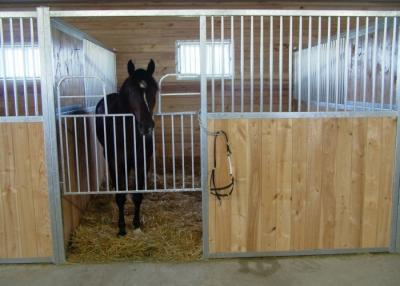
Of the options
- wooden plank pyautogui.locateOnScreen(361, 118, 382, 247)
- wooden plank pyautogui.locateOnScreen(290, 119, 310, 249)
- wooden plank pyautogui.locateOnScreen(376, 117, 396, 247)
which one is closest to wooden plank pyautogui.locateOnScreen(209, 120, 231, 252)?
wooden plank pyautogui.locateOnScreen(290, 119, 310, 249)

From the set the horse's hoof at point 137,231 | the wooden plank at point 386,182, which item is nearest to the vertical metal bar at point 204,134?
the horse's hoof at point 137,231

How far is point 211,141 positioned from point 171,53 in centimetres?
310

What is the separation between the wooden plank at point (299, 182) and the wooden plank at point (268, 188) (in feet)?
0.45

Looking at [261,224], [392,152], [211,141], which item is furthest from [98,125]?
[392,152]

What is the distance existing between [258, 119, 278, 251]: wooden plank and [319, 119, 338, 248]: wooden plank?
1.14ft

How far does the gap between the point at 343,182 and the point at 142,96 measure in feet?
5.18

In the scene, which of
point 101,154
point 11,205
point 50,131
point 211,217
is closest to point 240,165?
point 211,217

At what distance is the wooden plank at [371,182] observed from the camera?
102 inches

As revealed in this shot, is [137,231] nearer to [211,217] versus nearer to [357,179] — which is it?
[211,217]

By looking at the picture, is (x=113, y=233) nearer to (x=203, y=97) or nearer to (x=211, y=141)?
(x=211, y=141)

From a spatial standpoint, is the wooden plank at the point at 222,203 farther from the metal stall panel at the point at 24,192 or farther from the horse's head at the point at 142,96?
the metal stall panel at the point at 24,192

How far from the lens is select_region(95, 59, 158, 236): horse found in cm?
270

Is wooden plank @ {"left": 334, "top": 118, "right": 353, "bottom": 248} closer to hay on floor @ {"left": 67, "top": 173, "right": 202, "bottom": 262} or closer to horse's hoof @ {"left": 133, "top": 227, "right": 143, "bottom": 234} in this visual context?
hay on floor @ {"left": 67, "top": 173, "right": 202, "bottom": 262}

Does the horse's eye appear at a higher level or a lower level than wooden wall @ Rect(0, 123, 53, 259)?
higher
